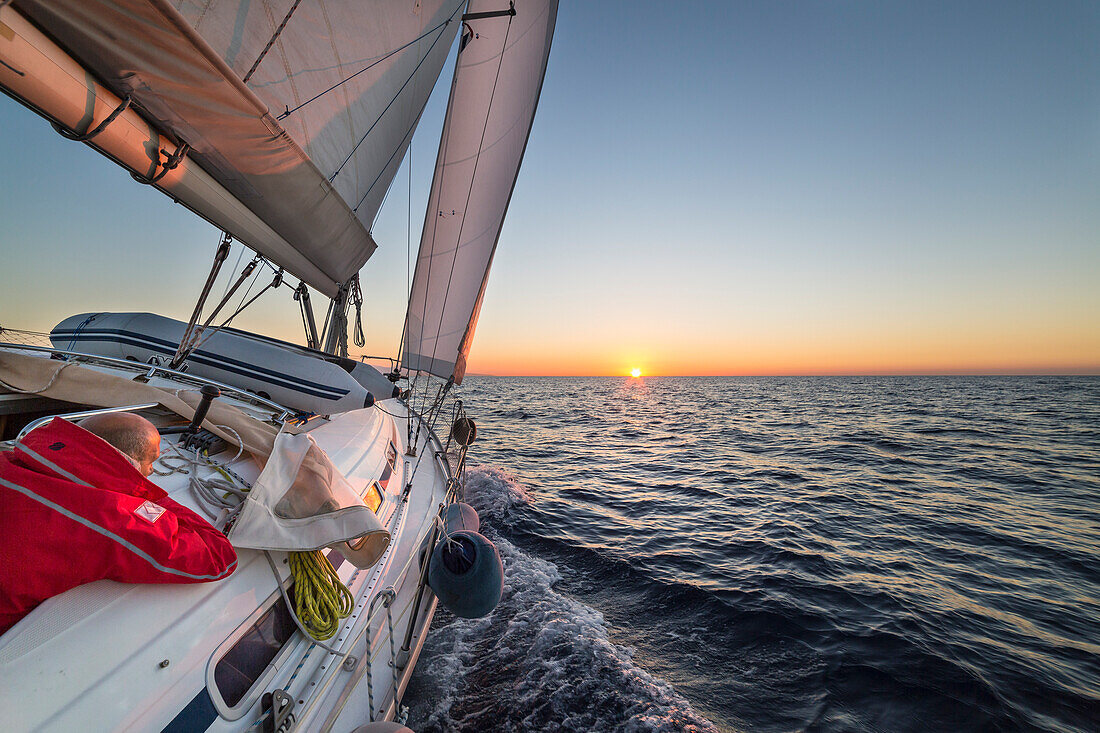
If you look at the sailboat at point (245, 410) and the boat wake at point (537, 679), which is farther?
the boat wake at point (537, 679)

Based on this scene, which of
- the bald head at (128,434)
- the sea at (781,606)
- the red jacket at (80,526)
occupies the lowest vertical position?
the sea at (781,606)

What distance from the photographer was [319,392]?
152 inches

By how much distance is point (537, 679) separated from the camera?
3143mm

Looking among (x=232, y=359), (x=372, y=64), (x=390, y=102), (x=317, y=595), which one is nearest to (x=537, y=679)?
(x=317, y=595)

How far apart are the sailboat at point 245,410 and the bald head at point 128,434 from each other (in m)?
0.06

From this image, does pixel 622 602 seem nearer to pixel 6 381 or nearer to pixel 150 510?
pixel 150 510

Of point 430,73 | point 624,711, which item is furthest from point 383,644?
point 430,73

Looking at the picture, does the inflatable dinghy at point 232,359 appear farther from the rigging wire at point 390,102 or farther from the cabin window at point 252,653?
the cabin window at point 252,653

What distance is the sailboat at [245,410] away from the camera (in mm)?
1368

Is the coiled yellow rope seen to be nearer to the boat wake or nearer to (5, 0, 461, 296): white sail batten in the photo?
the boat wake

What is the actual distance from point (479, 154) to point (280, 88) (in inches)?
123

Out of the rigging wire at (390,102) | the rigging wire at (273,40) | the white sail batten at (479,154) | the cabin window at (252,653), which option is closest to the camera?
the cabin window at (252,653)

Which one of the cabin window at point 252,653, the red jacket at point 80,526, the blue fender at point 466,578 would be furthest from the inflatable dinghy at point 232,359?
the red jacket at point 80,526

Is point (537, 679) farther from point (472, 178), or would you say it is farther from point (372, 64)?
point (472, 178)
